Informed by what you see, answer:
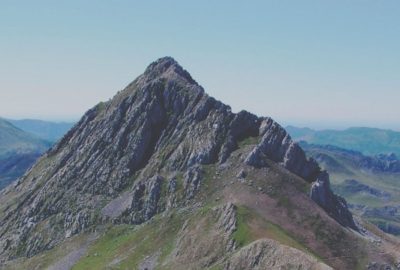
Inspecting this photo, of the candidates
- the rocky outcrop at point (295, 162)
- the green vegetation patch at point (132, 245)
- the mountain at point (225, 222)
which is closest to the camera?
the mountain at point (225, 222)

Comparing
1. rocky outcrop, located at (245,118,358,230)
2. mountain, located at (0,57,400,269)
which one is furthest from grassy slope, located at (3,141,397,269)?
rocky outcrop, located at (245,118,358,230)

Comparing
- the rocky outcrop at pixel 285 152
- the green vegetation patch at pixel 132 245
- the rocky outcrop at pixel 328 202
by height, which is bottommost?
the green vegetation patch at pixel 132 245

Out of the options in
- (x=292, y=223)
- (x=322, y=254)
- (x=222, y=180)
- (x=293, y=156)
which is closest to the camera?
(x=322, y=254)

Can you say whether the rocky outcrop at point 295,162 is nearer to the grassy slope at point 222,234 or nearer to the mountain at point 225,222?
the mountain at point 225,222

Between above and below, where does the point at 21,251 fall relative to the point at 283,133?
below

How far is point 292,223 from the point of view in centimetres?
15512

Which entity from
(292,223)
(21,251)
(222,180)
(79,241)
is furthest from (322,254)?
(21,251)

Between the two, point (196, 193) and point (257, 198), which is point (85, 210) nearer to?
point (196, 193)

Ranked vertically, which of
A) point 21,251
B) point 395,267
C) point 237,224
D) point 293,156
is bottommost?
point 21,251

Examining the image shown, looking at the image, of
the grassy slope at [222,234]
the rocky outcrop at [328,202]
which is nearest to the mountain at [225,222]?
the grassy slope at [222,234]

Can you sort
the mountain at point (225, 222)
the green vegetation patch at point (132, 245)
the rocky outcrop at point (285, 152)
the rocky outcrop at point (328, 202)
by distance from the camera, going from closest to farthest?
the mountain at point (225, 222) → the green vegetation patch at point (132, 245) → the rocky outcrop at point (328, 202) → the rocky outcrop at point (285, 152)

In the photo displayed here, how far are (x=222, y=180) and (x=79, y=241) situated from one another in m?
56.4

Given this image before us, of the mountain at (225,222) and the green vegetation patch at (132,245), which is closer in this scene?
the mountain at (225,222)

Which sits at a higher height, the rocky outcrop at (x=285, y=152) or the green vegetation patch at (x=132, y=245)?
the rocky outcrop at (x=285, y=152)
